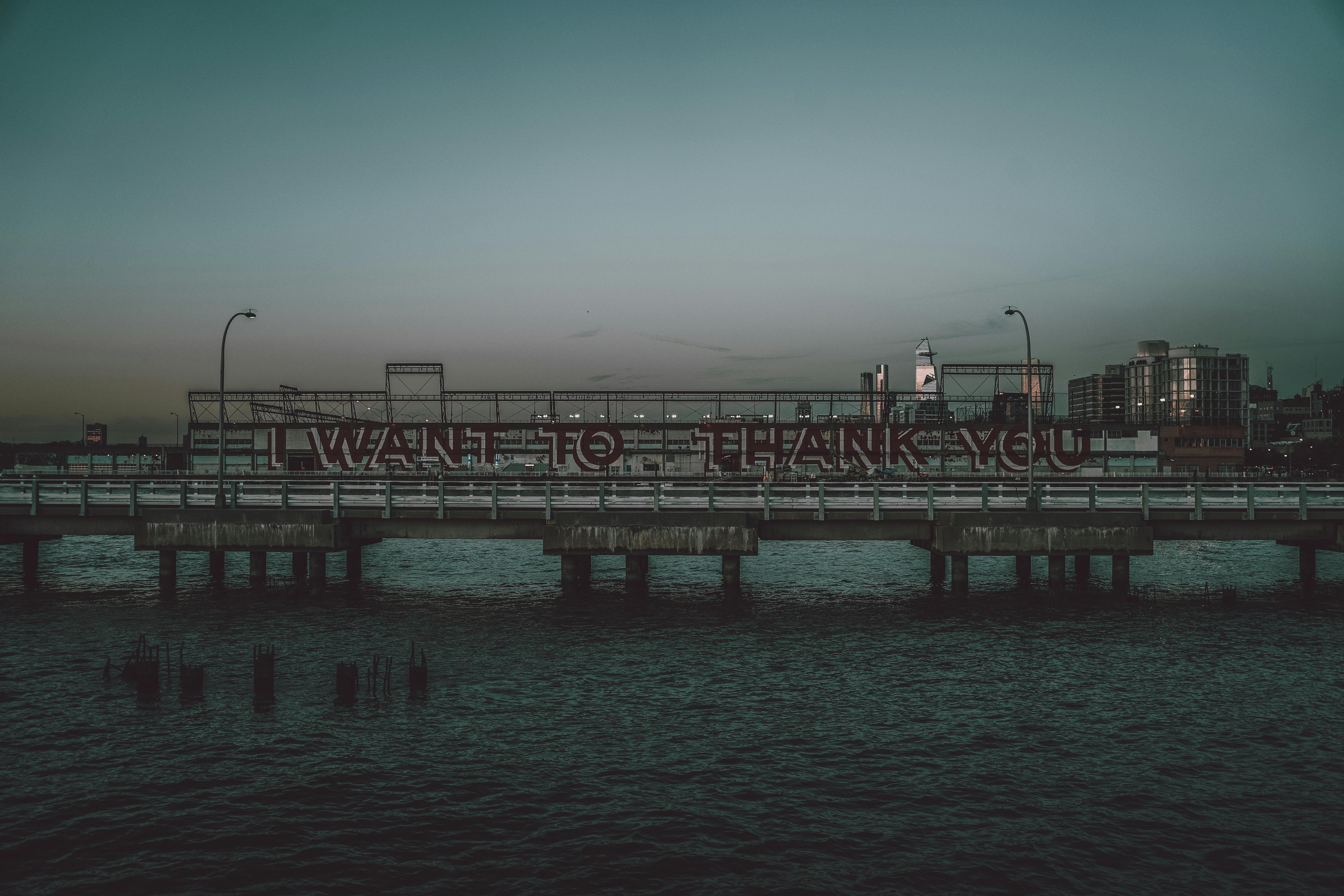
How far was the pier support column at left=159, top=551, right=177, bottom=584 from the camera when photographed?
3725 centimetres

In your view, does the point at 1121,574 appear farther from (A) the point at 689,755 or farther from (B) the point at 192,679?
(B) the point at 192,679

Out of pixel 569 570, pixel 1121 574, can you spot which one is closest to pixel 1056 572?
pixel 1121 574

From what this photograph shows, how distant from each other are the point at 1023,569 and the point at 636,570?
19094 mm

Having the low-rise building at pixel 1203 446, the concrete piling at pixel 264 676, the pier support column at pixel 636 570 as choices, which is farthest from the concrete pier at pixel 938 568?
the low-rise building at pixel 1203 446

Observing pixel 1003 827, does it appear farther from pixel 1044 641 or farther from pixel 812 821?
pixel 1044 641

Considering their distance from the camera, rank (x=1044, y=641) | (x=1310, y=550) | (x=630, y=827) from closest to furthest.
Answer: (x=630, y=827), (x=1044, y=641), (x=1310, y=550)

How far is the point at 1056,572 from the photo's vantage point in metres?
37.6

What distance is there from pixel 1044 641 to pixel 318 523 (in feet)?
89.8

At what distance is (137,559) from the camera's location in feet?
176

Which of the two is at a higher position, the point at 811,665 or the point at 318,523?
the point at 318,523

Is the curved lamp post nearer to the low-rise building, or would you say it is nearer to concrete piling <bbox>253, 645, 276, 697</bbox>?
concrete piling <bbox>253, 645, 276, 697</bbox>

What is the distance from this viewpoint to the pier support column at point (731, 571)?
1420 inches

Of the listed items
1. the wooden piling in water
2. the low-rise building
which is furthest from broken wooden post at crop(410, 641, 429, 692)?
the low-rise building

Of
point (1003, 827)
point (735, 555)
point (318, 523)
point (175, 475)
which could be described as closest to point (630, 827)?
point (1003, 827)
